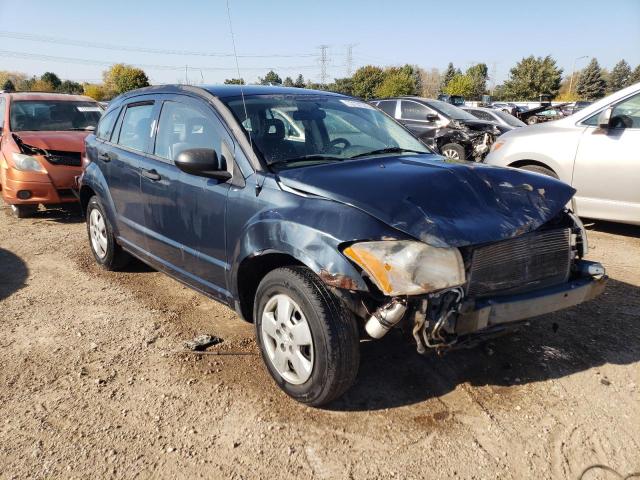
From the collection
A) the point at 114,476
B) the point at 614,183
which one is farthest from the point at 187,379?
the point at 614,183

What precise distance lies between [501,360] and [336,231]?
1.59 metres

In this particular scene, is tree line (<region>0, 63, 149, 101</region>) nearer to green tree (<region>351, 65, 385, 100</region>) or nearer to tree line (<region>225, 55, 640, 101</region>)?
tree line (<region>225, 55, 640, 101</region>)

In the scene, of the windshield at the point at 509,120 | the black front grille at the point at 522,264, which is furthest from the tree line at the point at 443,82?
the black front grille at the point at 522,264

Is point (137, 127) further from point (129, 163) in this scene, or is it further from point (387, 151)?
point (387, 151)

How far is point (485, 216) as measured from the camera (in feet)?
8.36

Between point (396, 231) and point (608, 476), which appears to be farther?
point (396, 231)

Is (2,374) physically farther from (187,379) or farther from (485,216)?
(485,216)

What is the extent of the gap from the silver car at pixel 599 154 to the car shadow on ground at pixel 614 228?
624mm

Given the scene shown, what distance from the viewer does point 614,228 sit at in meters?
6.26

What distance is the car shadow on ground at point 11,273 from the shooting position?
4555mm

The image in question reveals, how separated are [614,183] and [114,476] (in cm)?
545

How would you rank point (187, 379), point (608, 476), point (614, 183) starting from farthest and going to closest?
point (614, 183)
point (187, 379)
point (608, 476)

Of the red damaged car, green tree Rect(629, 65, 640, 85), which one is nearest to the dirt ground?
the red damaged car

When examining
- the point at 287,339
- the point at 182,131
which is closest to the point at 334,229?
the point at 287,339
